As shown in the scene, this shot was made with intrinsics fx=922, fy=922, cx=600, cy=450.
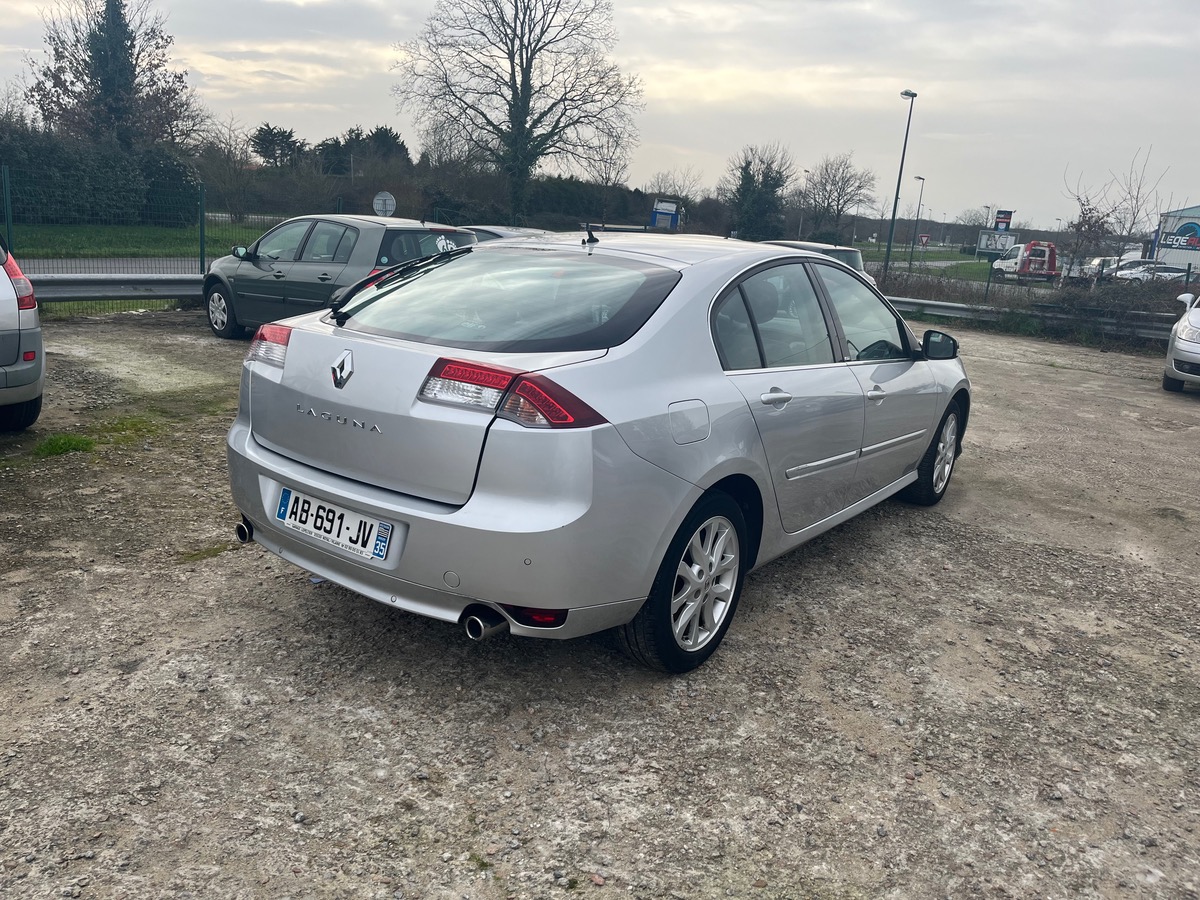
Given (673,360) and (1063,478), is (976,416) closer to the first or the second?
(1063,478)

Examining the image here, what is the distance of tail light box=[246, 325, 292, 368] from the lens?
3475mm

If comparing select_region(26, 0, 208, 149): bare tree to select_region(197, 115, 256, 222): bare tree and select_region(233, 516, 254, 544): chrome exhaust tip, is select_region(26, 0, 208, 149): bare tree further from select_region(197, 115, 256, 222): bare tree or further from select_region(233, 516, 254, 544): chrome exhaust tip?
select_region(233, 516, 254, 544): chrome exhaust tip

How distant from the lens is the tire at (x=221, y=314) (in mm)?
10820

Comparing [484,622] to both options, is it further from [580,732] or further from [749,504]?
[749,504]

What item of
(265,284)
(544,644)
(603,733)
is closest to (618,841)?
(603,733)

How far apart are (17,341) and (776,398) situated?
465 centimetres

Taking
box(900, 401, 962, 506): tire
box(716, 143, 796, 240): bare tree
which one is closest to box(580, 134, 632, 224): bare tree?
box(716, 143, 796, 240): bare tree

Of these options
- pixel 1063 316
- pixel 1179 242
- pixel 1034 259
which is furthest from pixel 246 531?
pixel 1034 259

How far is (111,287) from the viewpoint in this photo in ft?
38.5

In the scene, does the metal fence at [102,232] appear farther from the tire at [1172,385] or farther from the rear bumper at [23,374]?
the tire at [1172,385]

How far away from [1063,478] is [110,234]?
1487 centimetres

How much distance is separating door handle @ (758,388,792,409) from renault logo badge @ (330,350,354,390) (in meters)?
1.55

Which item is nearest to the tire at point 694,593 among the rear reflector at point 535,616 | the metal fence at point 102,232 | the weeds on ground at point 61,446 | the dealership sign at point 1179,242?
the rear reflector at point 535,616

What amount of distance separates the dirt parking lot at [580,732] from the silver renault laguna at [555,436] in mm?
402
